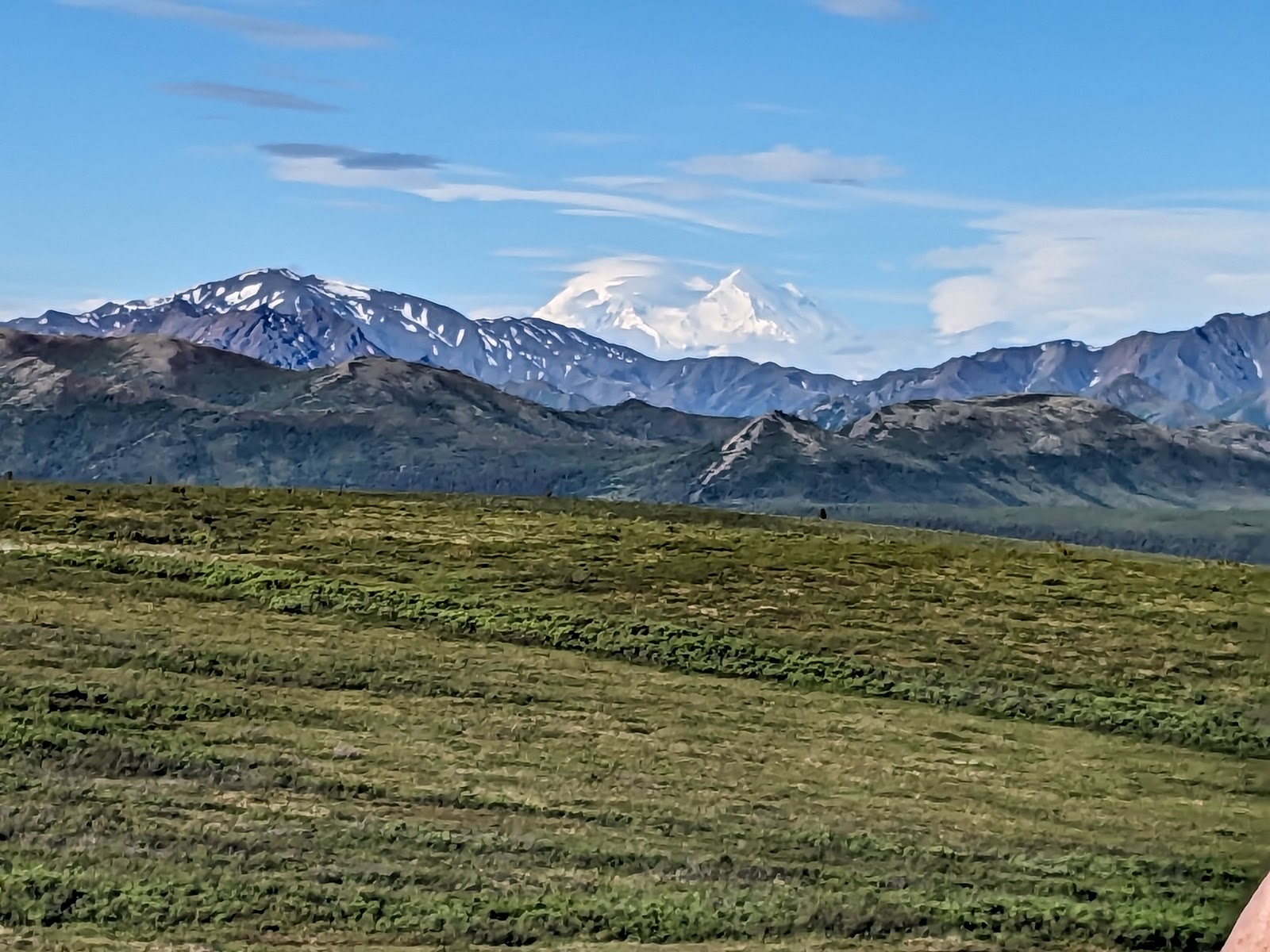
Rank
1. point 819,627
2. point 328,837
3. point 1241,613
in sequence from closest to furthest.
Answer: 1. point 328,837
2. point 819,627
3. point 1241,613

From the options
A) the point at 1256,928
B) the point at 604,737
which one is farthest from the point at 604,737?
the point at 1256,928

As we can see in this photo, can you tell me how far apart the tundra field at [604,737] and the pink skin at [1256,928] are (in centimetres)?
1779

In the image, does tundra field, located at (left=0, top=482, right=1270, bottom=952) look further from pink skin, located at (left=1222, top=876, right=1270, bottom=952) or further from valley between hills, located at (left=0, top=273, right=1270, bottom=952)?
pink skin, located at (left=1222, top=876, right=1270, bottom=952)

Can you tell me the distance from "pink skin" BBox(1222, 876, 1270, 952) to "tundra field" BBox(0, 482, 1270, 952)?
1779 cm

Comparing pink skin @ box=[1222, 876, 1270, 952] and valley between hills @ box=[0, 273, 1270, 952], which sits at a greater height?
pink skin @ box=[1222, 876, 1270, 952]

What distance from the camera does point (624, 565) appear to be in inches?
3132

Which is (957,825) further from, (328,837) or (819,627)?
Result: (819,627)

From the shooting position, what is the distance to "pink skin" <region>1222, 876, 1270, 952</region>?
1454cm

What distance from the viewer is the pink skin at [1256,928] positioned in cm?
1454

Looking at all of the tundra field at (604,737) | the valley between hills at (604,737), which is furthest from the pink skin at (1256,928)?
the valley between hills at (604,737)

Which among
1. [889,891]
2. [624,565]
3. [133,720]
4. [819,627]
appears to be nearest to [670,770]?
[889,891]

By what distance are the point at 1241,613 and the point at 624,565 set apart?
28282 millimetres

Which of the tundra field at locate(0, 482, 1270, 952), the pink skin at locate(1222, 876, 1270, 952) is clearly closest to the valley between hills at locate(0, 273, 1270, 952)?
the tundra field at locate(0, 482, 1270, 952)

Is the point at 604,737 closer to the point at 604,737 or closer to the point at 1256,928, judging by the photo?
the point at 604,737
